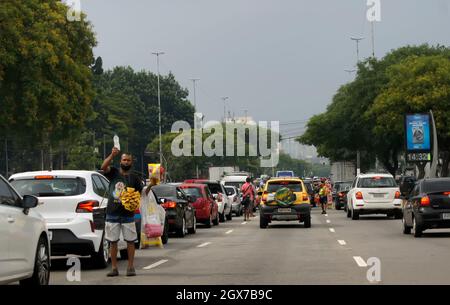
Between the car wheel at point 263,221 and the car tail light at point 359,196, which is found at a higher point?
the car tail light at point 359,196

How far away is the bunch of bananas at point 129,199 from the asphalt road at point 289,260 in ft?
3.53

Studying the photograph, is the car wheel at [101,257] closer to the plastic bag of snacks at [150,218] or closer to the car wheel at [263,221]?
the plastic bag of snacks at [150,218]

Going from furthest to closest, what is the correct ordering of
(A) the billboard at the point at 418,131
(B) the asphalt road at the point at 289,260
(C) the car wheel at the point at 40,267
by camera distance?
(A) the billboard at the point at 418,131
(B) the asphalt road at the point at 289,260
(C) the car wheel at the point at 40,267

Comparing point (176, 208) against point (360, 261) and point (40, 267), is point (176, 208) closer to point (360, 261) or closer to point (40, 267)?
point (360, 261)

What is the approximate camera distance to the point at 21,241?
471 inches

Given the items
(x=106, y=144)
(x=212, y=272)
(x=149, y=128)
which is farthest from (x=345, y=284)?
(x=149, y=128)

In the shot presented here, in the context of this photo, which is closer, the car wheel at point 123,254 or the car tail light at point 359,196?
the car wheel at point 123,254

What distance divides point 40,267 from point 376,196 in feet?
81.5

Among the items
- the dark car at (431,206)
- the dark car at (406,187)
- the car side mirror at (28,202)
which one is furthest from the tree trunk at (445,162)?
the car side mirror at (28,202)

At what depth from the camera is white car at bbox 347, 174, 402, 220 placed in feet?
119

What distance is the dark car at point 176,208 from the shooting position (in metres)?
26.4

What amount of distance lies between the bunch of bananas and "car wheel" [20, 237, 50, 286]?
73.2 inches

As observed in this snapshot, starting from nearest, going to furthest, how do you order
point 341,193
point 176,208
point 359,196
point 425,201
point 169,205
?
point 425,201, point 169,205, point 176,208, point 359,196, point 341,193

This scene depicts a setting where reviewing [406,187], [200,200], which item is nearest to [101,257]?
[200,200]
